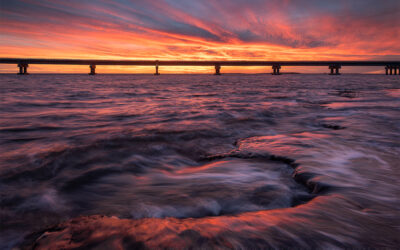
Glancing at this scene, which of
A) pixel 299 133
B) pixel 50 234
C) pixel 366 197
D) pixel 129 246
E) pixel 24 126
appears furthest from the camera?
pixel 24 126

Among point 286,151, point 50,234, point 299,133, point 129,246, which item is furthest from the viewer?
point 299,133

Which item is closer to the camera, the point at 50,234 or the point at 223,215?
the point at 50,234

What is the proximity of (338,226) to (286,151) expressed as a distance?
181 centimetres

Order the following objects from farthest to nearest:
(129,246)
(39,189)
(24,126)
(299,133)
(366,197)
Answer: (24,126), (299,133), (39,189), (366,197), (129,246)

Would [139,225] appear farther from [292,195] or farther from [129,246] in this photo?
[292,195]

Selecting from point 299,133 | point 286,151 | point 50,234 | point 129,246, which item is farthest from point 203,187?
point 299,133

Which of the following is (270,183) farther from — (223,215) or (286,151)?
(286,151)

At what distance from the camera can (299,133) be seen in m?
4.57

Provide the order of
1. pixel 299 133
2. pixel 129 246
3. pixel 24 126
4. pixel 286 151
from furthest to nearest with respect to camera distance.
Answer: pixel 24 126
pixel 299 133
pixel 286 151
pixel 129 246

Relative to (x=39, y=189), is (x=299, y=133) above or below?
above

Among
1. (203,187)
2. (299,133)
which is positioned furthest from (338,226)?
(299,133)

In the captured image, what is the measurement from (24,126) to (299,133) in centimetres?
600

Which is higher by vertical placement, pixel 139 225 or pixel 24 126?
pixel 24 126

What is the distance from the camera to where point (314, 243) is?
55.0 inches
